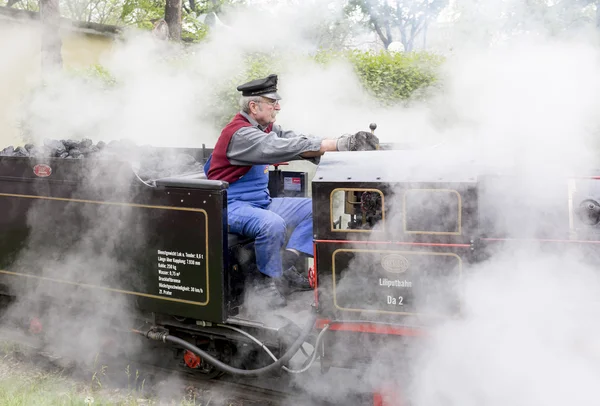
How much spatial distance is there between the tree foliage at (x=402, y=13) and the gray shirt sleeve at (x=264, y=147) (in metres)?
2.18

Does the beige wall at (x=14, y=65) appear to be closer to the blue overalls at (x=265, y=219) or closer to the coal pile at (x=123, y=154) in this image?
the coal pile at (x=123, y=154)

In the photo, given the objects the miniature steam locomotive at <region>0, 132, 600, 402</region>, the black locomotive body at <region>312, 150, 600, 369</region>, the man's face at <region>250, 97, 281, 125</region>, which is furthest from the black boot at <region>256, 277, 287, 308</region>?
the man's face at <region>250, 97, 281, 125</region>

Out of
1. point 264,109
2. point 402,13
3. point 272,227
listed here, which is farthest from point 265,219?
point 402,13

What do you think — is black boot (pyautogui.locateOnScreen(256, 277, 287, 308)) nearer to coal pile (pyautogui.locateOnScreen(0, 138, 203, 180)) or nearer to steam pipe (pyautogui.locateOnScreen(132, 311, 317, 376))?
steam pipe (pyautogui.locateOnScreen(132, 311, 317, 376))

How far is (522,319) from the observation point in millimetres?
2910

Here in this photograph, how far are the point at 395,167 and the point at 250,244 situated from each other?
120cm

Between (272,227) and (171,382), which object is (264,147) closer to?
(272,227)

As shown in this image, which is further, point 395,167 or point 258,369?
point 258,369

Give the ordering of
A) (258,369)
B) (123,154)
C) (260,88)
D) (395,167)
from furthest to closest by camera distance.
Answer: (123,154) < (260,88) < (258,369) < (395,167)

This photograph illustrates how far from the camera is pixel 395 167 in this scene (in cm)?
307

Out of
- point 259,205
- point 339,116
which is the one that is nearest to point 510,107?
point 259,205

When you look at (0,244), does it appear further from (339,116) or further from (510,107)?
(339,116)

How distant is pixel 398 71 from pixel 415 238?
4640mm

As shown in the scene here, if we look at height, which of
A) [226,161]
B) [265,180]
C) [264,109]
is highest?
[264,109]
